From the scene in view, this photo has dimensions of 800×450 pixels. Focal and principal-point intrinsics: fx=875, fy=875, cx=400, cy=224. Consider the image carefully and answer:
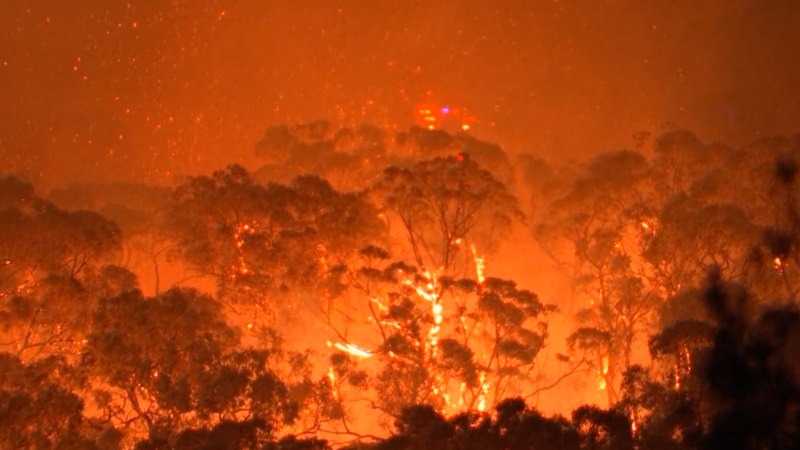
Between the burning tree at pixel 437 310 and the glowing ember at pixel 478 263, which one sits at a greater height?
the glowing ember at pixel 478 263

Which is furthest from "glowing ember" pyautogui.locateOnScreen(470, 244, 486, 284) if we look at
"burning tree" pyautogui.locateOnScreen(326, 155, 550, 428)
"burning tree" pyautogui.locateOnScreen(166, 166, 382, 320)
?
"burning tree" pyautogui.locateOnScreen(166, 166, 382, 320)

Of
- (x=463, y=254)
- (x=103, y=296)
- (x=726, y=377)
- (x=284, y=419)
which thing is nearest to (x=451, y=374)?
(x=284, y=419)

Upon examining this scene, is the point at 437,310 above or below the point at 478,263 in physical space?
below

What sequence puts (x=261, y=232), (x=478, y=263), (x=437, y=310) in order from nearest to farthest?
(x=261, y=232)
(x=437, y=310)
(x=478, y=263)

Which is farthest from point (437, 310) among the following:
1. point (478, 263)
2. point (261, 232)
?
point (478, 263)

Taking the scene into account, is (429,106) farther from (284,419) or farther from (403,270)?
A: (284,419)

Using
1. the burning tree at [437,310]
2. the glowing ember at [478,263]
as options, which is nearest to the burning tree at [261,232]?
the burning tree at [437,310]

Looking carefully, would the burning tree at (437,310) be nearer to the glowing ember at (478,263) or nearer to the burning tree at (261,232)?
the burning tree at (261,232)

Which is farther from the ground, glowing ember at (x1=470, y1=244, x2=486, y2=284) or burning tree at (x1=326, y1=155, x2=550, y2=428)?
glowing ember at (x1=470, y1=244, x2=486, y2=284)

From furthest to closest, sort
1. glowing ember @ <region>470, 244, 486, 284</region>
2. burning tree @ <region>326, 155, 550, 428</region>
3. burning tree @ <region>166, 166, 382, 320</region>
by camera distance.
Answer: glowing ember @ <region>470, 244, 486, 284</region> → burning tree @ <region>166, 166, 382, 320</region> → burning tree @ <region>326, 155, 550, 428</region>

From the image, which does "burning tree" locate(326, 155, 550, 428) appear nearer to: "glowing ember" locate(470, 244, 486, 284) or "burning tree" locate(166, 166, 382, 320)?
"burning tree" locate(166, 166, 382, 320)

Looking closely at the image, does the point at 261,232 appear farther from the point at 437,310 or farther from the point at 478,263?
the point at 478,263

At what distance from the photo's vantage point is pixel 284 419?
37.9 feet

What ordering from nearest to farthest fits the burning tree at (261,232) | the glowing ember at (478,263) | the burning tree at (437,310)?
the burning tree at (437,310) < the burning tree at (261,232) < the glowing ember at (478,263)
